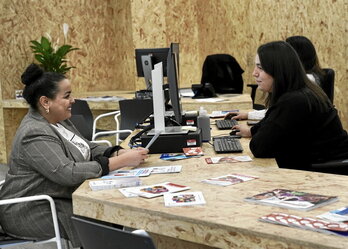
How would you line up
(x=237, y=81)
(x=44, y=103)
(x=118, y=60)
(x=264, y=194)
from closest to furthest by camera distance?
(x=264, y=194) → (x=44, y=103) → (x=237, y=81) → (x=118, y=60)

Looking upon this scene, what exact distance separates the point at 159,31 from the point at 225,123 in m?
3.95

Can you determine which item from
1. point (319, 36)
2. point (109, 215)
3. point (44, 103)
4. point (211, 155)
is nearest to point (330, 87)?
point (319, 36)

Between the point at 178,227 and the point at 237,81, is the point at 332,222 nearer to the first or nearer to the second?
the point at 178,227

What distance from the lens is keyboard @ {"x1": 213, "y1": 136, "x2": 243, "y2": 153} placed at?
3201mm

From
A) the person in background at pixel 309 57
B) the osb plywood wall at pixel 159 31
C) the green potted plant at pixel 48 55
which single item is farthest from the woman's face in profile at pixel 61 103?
the osb plywood wall at pixel 159 31

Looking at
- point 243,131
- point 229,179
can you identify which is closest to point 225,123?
point 243,131

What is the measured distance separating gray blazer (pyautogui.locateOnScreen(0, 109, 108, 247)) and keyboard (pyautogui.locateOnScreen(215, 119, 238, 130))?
1.54 metres

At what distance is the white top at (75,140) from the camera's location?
3.14m

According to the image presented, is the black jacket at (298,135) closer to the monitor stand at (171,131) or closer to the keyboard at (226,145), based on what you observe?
the keyboard at (226,145)

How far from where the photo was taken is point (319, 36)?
23.8ft

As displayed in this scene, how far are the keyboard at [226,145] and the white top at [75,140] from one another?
75cm

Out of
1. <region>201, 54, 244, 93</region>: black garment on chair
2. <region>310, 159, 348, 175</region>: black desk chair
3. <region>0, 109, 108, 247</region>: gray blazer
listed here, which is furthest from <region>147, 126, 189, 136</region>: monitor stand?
<region>201, 54, 244, 93</region>: black garment on chair

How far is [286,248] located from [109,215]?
826 mm

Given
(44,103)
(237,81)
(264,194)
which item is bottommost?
(237,81)
